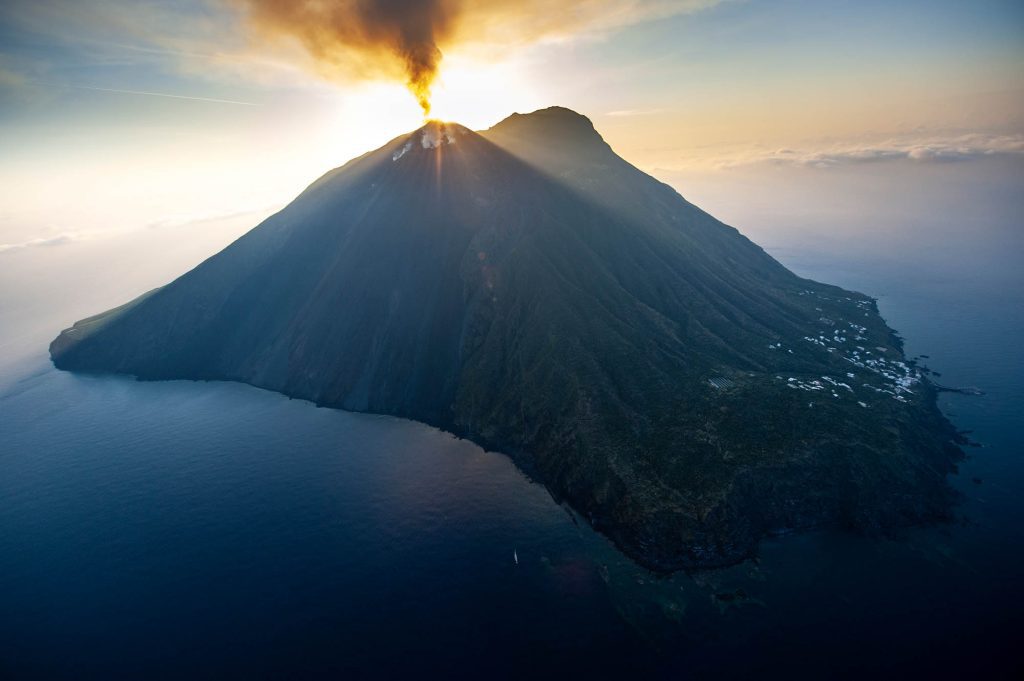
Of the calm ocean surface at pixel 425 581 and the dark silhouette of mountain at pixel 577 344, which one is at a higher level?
the dark silhouette of mountain at pixel 577 344

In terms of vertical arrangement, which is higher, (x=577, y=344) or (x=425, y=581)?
(x=577, y=344)

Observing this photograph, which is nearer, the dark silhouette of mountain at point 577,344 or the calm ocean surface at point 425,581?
the calm ocean surface at point 425,581

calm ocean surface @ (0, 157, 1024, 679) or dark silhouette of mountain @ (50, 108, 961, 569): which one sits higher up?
dark silhouette of mountain @ (50, 108, 961, 569)

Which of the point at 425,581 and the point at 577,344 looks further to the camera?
the point at 577,344

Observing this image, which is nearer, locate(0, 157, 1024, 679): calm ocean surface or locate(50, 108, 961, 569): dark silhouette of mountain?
locate(0, 157, 1024, 679): calm ocean surface
